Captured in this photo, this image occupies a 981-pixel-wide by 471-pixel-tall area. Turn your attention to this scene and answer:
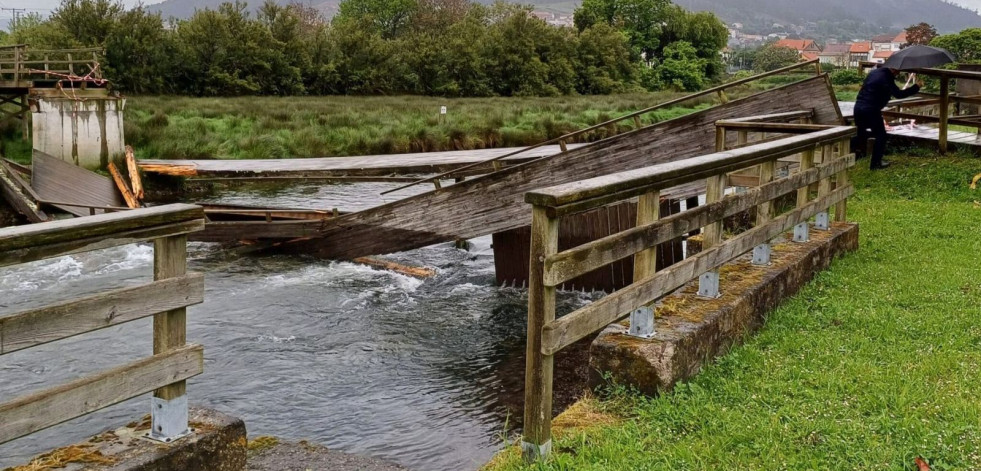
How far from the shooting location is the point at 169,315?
406cm

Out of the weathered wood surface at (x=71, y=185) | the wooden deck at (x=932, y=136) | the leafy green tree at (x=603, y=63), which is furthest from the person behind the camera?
the leafy green tree at (x=603, y=63)

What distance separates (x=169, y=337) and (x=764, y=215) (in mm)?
4712

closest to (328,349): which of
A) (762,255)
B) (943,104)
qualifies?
(762,255)

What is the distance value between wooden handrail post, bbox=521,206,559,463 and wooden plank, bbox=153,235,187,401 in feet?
5.18

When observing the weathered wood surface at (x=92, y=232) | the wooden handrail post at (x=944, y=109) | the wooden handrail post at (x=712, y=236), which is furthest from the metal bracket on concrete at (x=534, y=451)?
the wooden handrail post at (x=944, y=109)

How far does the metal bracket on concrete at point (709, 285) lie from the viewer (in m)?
6.11

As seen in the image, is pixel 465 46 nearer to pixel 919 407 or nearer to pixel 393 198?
pixel 393 198

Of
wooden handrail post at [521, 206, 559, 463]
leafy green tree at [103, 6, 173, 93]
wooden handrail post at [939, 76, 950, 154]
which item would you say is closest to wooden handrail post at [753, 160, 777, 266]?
wooden handrail post at [521, 206, 559, 463]

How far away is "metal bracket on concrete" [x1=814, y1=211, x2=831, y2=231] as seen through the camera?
8.73 metres

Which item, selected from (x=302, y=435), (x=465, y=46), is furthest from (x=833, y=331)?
(x=465, y=46)

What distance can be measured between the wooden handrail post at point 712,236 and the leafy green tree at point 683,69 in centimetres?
6688

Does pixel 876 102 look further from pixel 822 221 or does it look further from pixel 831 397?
pixel 831 397

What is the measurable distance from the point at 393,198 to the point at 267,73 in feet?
96.8

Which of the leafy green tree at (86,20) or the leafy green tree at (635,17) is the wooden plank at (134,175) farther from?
the leafy green tree at (635,17)
